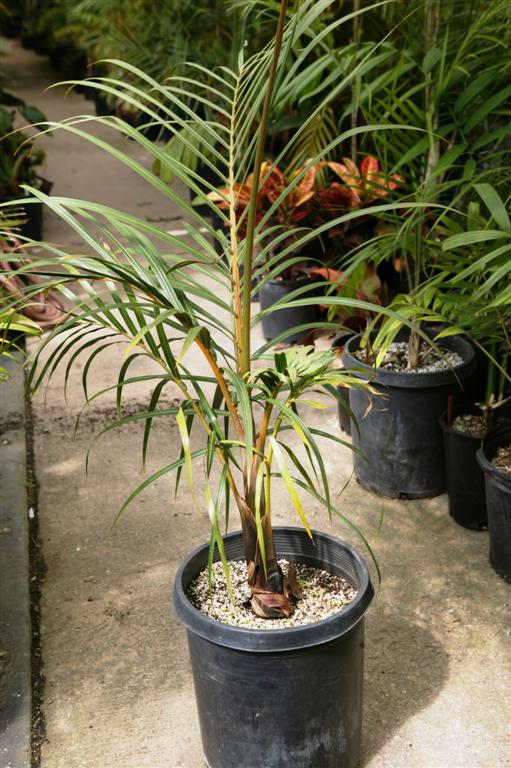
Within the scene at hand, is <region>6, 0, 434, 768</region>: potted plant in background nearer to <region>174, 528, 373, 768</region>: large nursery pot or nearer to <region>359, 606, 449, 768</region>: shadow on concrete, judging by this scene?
<region>174, 528, 373, 768</region>: large nursery pot

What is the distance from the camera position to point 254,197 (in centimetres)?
162

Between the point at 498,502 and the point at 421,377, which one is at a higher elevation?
the point at 421,377

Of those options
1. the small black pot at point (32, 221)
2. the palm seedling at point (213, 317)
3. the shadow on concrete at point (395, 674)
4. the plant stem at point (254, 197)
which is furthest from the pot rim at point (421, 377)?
the small black pot at point (32, 221)

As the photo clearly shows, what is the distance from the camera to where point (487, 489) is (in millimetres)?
2646

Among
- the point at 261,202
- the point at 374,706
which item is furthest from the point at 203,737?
the point at 261,202

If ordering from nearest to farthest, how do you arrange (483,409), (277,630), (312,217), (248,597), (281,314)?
(277,630) → (248,597) → (483,409) → (312,217) → (281,314)

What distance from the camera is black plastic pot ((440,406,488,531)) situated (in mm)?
2867

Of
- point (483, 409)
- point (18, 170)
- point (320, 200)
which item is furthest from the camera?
point (18, 170)

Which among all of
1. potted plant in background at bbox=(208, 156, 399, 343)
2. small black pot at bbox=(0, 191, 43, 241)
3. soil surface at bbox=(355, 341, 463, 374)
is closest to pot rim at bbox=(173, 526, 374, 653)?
soil surface at bbox=(355, 341, 463, 374)

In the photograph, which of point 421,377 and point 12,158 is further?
point 12,158

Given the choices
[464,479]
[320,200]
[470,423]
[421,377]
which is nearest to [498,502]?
[464,479]

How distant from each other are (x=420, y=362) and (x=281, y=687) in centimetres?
156

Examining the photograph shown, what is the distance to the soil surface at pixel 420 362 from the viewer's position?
3.13 m

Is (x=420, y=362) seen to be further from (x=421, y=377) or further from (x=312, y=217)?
(x=312, y=217)
